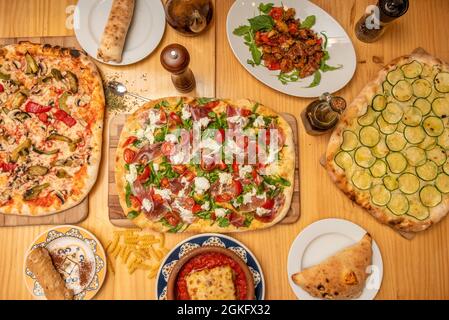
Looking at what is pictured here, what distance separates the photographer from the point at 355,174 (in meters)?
2.80

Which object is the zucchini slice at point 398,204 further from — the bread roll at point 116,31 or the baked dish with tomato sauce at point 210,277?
the bread roll at point 116,31

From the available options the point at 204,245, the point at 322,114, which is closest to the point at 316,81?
the point at 322,114

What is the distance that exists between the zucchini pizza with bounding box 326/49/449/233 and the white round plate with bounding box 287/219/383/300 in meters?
0.22

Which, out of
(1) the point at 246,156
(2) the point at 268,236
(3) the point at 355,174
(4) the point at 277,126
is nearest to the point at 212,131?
(1) the point at 246,156

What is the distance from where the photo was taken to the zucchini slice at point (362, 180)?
9.15ft

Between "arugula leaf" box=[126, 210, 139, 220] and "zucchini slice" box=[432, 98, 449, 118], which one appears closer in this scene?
"arugula leaf" box=[126, 210, 139, 220]

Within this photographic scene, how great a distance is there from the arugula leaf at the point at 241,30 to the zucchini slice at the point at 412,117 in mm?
1363

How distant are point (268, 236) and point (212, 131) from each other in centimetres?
88

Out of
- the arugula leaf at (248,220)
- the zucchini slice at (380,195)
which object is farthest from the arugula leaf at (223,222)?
the zucchini slice at (380,195)

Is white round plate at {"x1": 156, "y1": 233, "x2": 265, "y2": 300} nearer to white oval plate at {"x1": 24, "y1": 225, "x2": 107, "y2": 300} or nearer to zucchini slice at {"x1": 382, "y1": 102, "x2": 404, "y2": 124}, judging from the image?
white oval plate at {"x1": 24, "y1": 225, "x2": 107, "y2": 300}

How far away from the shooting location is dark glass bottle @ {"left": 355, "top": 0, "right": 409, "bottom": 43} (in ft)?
9.27

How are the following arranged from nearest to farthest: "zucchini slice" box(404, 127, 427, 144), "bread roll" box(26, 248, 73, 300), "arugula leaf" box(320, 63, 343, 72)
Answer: "bread roll" box(26, 248, 73, 300) < "zucchini slice" box(404, 127, 427, 144) < "arugula leaf" box(320, 63, 343, 72)

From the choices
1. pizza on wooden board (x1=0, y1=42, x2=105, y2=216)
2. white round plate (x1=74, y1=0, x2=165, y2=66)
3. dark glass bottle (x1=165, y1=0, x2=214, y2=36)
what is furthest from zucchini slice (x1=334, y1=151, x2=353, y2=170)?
pizza on wooden board (x1=0, y1=42, x2=105, y2=216)
